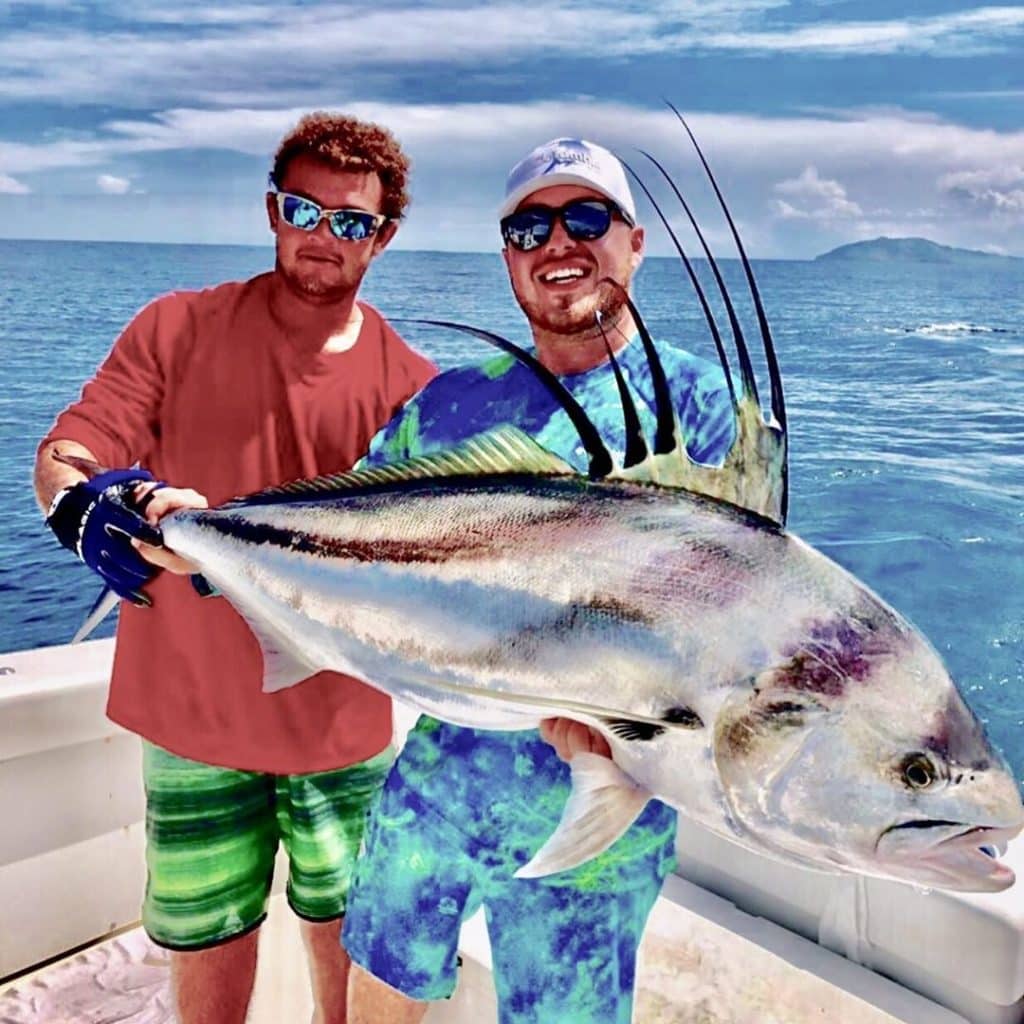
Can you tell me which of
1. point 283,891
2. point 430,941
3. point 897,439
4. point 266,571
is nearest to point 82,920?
point 283,891

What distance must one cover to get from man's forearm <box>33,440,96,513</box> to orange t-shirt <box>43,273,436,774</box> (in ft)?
0.41

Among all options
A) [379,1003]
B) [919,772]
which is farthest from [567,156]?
[379,1003]

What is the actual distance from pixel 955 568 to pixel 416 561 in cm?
941

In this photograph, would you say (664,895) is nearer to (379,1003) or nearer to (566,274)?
(379,1003)

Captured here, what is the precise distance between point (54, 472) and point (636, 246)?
88 centimetres

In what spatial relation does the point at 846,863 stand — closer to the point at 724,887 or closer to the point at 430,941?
the point at 430,941

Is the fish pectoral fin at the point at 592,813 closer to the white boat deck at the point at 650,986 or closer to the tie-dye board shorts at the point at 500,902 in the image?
the tie-dye board shorts at the point at 500,902

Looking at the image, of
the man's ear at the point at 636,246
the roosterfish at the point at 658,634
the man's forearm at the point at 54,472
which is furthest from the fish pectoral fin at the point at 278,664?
the man's ear at the point at 636,246

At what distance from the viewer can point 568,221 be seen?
4.79ft

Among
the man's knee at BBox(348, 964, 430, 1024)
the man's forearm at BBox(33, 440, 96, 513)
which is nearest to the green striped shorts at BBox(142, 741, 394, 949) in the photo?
the man's knee at BBox(348, 964, 430, 1024)

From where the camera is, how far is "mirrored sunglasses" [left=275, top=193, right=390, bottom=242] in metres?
1.74

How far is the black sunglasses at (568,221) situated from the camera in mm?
1460

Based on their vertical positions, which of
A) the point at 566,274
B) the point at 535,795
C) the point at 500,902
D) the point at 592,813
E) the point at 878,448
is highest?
the point at 566,274

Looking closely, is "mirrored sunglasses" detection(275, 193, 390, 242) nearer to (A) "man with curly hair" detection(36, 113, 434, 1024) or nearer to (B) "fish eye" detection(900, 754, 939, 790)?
(A) "man with curly hair" detection(36, 113, 434, 1024)
